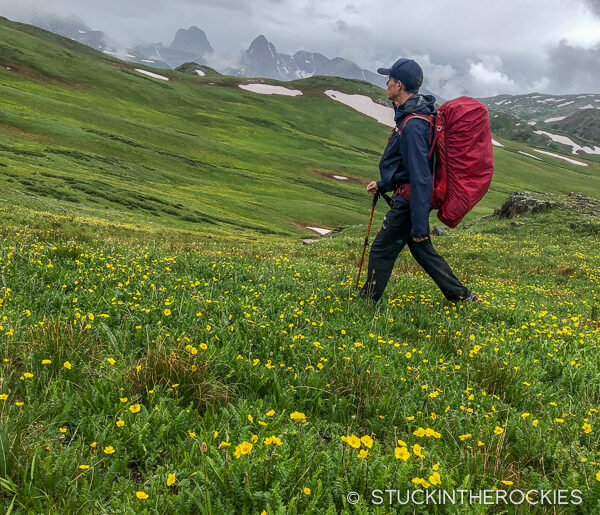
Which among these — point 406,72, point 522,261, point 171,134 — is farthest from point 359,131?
point 406,72

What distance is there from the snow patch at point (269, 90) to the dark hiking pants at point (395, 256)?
15270 cm

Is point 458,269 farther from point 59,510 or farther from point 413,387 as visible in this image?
point 59,510

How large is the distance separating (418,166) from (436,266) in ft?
6.72

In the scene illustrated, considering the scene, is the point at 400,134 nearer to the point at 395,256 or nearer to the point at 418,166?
the point at 418,166

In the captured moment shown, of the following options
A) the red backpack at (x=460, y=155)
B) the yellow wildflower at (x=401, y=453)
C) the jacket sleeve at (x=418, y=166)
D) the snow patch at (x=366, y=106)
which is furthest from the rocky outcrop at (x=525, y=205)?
the snow patch at (x=366, y=106)

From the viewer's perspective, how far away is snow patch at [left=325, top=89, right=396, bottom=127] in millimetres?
147875

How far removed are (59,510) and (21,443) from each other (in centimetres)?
55

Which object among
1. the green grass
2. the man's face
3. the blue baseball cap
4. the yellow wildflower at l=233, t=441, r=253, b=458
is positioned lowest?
the green grass

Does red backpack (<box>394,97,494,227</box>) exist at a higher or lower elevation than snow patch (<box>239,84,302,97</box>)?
lower

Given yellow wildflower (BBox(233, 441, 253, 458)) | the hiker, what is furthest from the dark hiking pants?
yellow wildflower (BBox(233, 441, 253, 458))

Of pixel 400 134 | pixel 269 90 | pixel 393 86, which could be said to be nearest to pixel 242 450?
pixel 400 134

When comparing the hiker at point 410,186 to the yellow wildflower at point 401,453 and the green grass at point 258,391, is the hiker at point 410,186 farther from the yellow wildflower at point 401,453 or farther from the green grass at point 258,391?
the yellow wildflower at point 401,453

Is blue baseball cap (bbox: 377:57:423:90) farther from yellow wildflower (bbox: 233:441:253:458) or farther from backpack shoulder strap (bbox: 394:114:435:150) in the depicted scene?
yellow wildflower (bbox: 233:441:253:458)

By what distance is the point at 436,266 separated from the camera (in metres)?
7.48
